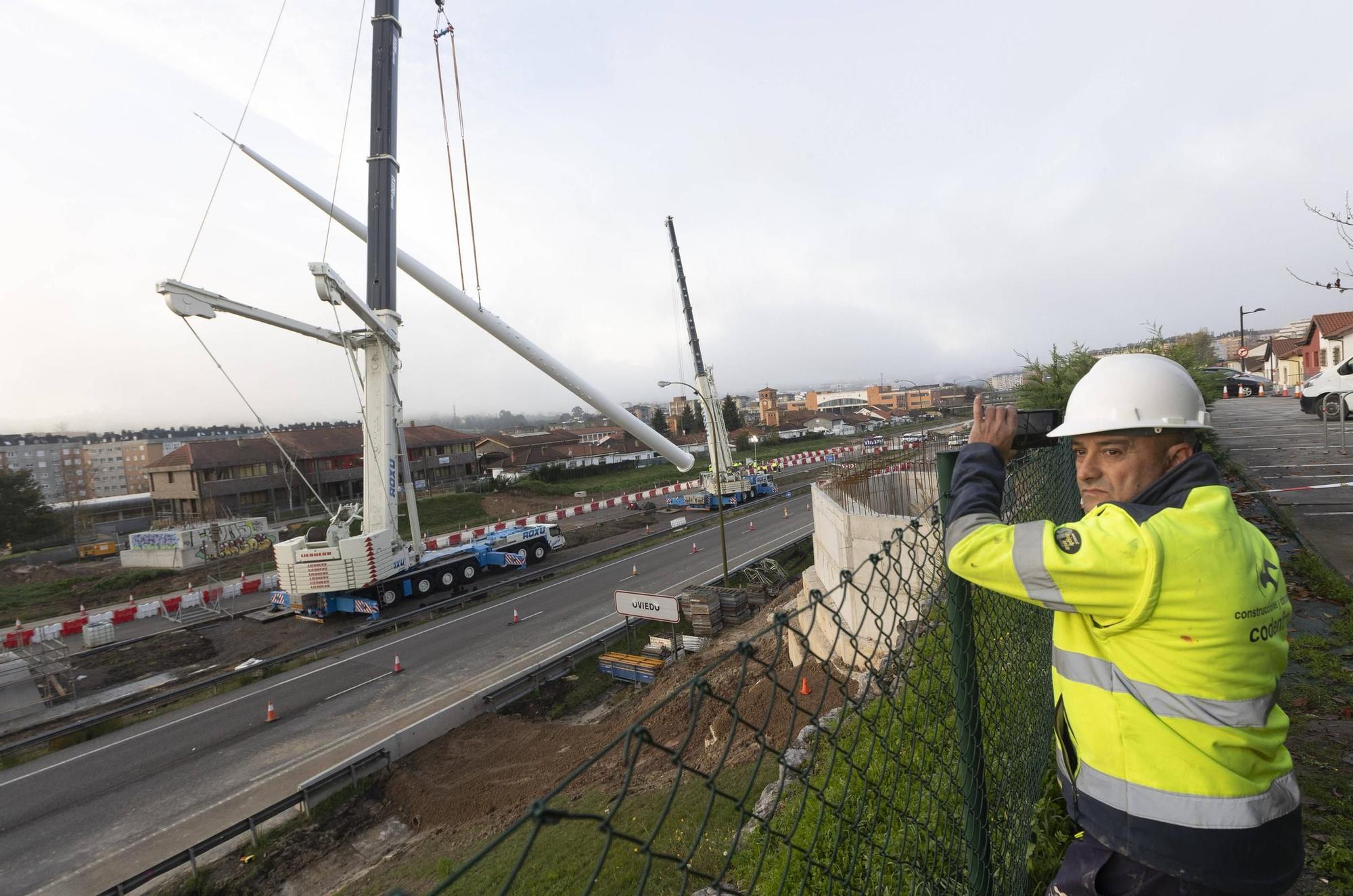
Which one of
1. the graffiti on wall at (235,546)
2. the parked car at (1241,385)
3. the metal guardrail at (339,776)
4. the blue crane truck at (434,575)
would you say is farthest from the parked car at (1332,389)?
the graffiti on wall at (235,546)

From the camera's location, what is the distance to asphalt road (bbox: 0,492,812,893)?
1024 cm

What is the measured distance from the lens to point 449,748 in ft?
42.8

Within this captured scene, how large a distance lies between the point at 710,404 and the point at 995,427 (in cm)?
3541

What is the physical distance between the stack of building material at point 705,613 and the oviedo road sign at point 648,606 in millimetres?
2097

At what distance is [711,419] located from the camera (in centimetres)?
3797

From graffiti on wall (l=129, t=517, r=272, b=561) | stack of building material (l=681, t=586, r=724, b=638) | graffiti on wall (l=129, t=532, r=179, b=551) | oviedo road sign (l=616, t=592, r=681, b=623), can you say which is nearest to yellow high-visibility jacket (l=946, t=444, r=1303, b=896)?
oviedo road sign (l=616, t=592, r=681, b=623)

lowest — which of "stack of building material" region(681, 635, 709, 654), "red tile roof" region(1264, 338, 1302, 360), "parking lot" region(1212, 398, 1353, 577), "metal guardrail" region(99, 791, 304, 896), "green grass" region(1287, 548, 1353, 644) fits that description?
"stack of building material" region(681, 635, 709, 654)

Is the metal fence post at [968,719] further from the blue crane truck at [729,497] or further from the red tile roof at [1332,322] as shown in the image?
the red tile roof at [1332,322]

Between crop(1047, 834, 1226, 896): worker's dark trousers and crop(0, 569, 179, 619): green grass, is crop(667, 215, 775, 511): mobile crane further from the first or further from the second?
crop(1047, 834, 1226, 896): worker's dark trousers

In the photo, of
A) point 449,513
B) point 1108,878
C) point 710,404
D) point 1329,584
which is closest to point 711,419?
point 710,404

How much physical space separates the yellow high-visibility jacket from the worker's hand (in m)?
0.49

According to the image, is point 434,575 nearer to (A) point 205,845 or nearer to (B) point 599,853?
(A) point 205,845

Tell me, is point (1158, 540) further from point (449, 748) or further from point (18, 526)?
point (18, 526)

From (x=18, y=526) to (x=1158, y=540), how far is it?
175 feet
